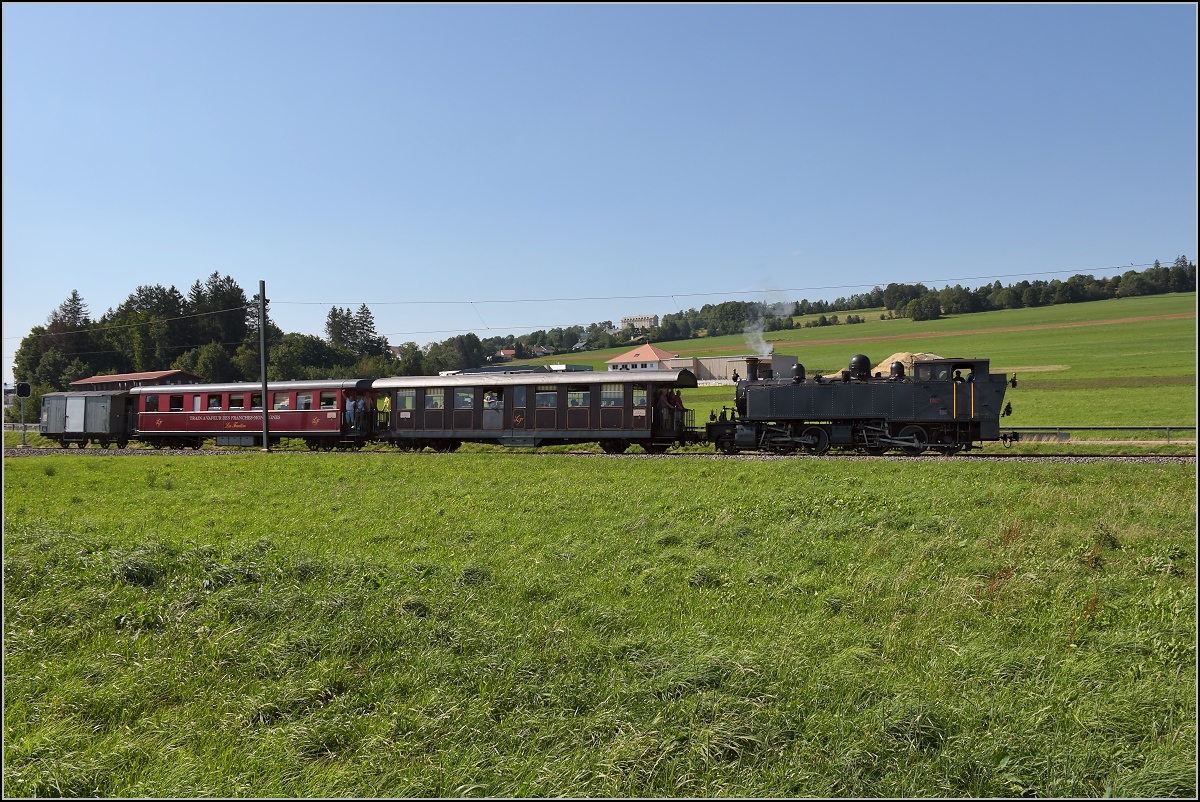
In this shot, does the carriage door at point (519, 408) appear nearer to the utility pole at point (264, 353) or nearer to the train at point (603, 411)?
the train at point (603, 411)

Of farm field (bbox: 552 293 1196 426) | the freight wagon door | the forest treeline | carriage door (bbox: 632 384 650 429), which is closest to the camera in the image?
carriage door (bbox: 632 384 650 429)

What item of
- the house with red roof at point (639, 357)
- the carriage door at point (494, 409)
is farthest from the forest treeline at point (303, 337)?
the carriage door at point (494, 409)

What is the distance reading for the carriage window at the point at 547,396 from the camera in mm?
28359

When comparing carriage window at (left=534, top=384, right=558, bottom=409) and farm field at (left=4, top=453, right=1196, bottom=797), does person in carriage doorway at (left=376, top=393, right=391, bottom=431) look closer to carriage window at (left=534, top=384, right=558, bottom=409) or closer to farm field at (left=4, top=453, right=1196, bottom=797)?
carriage window at (left=534, top=384, right=558, bottom=409)

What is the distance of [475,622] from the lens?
8.02 meters

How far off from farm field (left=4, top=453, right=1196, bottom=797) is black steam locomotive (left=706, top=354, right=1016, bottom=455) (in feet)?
34.8

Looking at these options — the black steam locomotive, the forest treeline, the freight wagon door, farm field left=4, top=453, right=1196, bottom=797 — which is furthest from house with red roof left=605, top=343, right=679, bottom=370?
farm field left=4, top=453, right=1196, bottom=797

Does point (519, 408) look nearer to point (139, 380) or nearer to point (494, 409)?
point (494, 409)

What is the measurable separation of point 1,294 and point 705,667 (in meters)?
5.89

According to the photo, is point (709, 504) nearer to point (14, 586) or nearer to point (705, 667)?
point (705, 667)

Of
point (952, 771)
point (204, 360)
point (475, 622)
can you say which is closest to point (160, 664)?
point (475, 622)

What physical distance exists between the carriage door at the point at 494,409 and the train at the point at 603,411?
43 mm

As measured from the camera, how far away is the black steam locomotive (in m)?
24.3

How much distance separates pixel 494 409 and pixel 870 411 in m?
14.0
